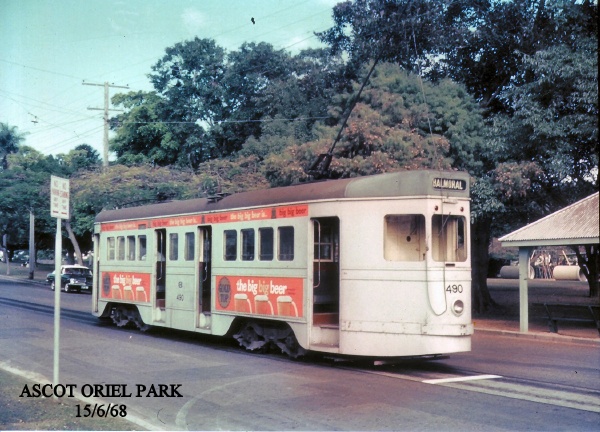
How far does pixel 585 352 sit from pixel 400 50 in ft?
45.4

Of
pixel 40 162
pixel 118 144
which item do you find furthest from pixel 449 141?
pixel 40 162

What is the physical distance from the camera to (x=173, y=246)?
16.8 m

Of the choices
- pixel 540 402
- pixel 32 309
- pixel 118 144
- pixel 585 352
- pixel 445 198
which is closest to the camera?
pixel 540 402

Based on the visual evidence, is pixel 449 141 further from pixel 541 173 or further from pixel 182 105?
pixel 182 105

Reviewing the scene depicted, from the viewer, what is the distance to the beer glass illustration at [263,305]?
13.6 metres

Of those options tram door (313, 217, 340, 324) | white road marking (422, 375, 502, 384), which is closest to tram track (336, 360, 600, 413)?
white road marking (422, 375, 502, 384)

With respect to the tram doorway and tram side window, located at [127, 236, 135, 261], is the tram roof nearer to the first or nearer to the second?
the tram doorway

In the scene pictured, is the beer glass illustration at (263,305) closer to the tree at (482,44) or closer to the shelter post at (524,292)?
the shelter post at (524,292)

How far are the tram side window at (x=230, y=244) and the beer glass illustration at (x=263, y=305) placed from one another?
49.9 inches

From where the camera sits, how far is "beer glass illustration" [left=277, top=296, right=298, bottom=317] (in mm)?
12906

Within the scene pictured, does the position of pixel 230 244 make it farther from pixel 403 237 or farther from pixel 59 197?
pixel 59 197

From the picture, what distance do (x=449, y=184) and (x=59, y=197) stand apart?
625cm

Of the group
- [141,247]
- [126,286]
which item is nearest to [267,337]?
[141,247]

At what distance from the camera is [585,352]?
16.0 meters
